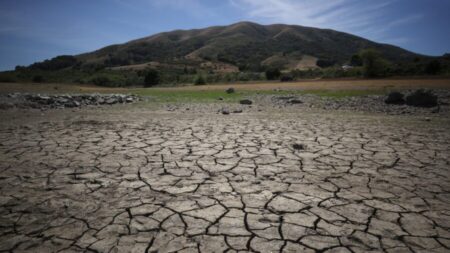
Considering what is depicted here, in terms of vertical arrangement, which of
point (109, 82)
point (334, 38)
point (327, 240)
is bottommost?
point (327, 240)

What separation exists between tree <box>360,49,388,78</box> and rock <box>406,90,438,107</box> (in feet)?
53.3

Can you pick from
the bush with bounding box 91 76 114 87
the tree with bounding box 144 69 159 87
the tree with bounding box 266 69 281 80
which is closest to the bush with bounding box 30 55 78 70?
the bush with bounding box 91 76 114 87

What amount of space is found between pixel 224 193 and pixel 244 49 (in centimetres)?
8154

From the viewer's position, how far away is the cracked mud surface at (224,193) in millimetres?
2041

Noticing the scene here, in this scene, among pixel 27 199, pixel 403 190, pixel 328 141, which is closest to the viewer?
pixel 27 199

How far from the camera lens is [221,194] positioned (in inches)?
110

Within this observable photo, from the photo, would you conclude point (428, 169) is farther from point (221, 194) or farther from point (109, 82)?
point (109, 82)

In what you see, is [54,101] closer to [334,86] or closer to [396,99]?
[396,99]

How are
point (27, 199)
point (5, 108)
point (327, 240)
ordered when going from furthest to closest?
1. point (5, 108)
2. point (27, 199)
3. point (327, 240)

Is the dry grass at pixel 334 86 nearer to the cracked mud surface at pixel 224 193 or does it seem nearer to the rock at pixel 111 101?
the rock at pixel 111 101

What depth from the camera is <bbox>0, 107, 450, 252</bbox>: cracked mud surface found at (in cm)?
204

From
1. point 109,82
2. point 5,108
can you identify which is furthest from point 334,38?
point 5,108

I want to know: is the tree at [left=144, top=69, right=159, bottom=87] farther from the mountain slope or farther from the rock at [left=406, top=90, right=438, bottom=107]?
the rock at [left=406, top=90, right=438, bottom=107]

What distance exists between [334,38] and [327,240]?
124109 mm
